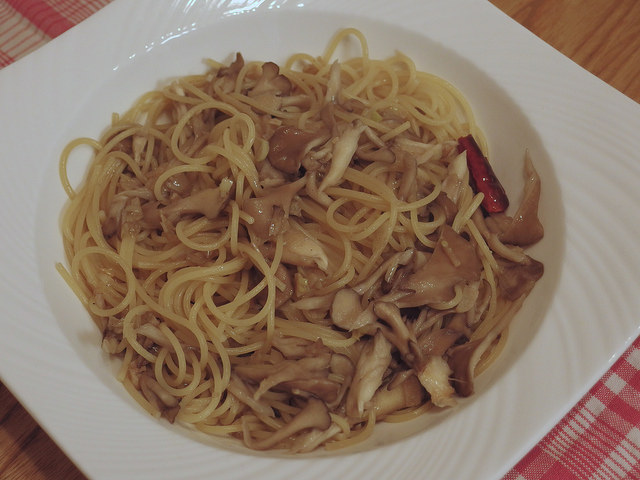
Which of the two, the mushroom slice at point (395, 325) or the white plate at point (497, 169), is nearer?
the white plate at point (497, 169)

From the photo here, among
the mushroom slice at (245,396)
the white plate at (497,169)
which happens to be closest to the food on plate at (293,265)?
the mushroom slice at (245,396)

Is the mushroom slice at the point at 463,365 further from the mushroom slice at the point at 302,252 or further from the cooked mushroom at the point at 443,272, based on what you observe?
the mushroom slice at the point at 302,252

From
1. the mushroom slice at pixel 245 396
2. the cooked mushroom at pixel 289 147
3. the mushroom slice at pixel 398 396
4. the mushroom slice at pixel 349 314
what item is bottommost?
the mushroom slice at pixel 245 396

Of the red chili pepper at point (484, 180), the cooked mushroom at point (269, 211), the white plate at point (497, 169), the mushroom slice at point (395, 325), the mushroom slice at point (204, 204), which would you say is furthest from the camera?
the red chili pepper at point (484, 180)

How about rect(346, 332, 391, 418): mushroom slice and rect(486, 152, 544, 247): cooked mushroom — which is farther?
rect(486, 152, 544, 247): cooked mushroom

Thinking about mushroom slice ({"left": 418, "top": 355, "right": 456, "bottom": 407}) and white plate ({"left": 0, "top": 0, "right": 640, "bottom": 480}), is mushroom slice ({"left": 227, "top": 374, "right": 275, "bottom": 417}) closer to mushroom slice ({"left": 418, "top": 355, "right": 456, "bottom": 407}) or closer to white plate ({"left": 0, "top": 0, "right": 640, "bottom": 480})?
white plate ({"left": 0, "top": 0, "right": 640, "bottom": 480})

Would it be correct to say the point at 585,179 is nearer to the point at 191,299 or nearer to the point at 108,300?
the point at 191,299

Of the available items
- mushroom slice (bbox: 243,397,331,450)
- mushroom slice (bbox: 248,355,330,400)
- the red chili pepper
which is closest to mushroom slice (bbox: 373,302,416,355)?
mushroom slice (bbox: 248,355,330,400)
